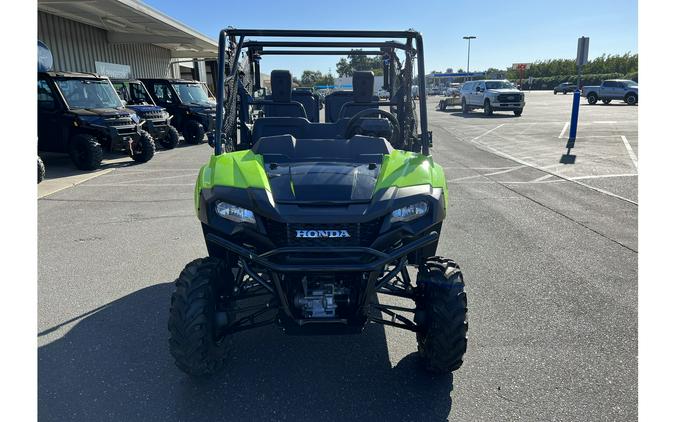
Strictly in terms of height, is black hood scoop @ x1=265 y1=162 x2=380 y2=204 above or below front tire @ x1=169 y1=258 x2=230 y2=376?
above

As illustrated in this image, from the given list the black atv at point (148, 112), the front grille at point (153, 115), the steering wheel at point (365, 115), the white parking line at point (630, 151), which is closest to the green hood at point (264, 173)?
the steering wheel at point (365, 115)

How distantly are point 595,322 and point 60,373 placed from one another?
3.82 m

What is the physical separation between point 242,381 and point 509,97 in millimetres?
26700

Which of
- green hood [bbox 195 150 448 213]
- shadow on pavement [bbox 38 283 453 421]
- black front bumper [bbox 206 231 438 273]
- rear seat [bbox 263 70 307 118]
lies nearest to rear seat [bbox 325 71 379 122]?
rear seat [bbox 263 70 307 118]

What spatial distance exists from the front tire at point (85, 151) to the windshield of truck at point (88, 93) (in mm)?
931

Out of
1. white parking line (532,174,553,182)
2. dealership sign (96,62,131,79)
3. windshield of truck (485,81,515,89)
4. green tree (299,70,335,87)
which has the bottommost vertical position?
white parking line (532,174,553,182)

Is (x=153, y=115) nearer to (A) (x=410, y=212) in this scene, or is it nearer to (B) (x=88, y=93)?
(B) (x=88, y=93)

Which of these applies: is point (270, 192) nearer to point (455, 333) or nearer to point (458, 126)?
point (455, 333)

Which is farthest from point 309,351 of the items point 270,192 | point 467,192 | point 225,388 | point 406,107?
point 467,192

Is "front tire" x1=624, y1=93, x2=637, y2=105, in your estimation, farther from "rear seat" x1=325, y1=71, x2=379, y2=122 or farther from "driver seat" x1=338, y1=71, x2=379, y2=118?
"driver seat" x1=338, y1=71, x2=379, y2=118

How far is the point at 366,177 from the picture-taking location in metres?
2.92

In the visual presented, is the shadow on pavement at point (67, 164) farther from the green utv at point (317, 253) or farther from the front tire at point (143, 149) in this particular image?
A: the green utv at point (317, 253)

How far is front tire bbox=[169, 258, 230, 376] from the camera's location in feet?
8.88

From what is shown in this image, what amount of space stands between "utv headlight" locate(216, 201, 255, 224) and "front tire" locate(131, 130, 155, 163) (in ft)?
33.0
